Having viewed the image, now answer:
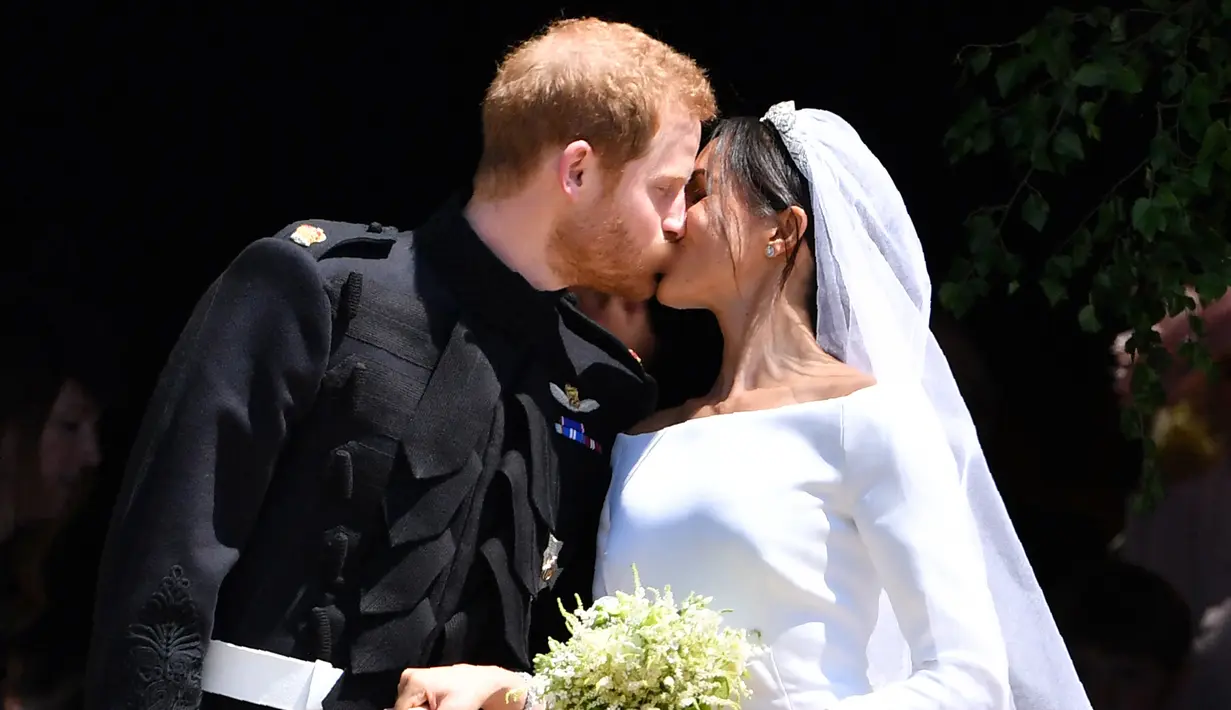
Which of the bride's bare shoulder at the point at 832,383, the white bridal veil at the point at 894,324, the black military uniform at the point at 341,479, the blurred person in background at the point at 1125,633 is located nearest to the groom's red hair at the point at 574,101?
the black military uniform at the point at 341,479

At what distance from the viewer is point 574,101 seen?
2477 millimetres

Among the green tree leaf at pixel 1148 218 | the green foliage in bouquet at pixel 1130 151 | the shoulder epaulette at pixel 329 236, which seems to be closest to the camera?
the shoulder epaulette at pixel 329 236

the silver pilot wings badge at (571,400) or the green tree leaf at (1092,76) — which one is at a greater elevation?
the green tree leaf at (1092,76)

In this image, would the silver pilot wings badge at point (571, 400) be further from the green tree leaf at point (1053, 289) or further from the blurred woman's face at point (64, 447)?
the blurred woman's face at point (64, 447)

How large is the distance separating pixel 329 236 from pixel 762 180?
0.71 metres

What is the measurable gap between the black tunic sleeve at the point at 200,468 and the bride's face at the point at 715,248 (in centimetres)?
65

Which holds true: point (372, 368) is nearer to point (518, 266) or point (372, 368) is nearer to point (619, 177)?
point (518, 266)

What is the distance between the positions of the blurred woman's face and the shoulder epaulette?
4.99 feet

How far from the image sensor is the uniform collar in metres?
2.48

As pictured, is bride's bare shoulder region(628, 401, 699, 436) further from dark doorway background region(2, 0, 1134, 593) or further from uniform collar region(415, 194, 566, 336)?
dark doorway background region(2, 0, 1134, 593)

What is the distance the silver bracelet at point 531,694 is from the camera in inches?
84.0

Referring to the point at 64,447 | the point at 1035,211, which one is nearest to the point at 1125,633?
the point at 1035,211

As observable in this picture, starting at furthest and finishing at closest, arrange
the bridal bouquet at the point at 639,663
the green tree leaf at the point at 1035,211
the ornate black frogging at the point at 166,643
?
1. the green tree leaf at the point at 1035,211
2. the ornate black frogging at the point at 166,643
3. the bridal bouquet at the point at 639,663

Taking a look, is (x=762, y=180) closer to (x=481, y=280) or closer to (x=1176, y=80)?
(x=481, y=280)
